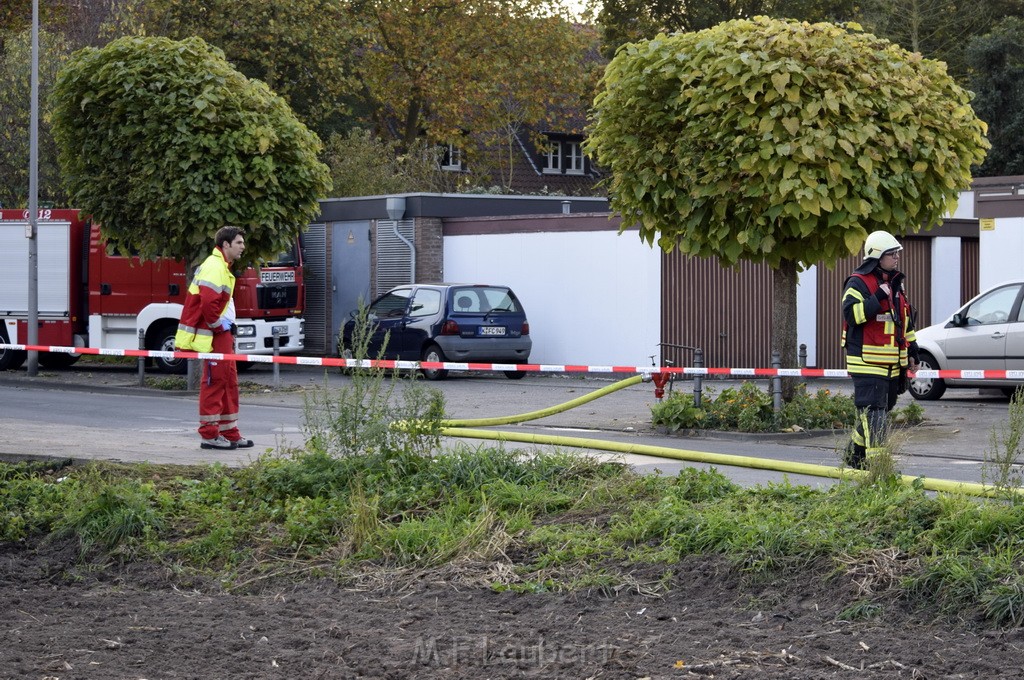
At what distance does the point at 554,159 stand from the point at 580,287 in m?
28.7

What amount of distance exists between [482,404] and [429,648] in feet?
43.6

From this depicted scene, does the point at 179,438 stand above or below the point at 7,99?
below

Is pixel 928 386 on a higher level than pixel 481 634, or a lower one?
higher

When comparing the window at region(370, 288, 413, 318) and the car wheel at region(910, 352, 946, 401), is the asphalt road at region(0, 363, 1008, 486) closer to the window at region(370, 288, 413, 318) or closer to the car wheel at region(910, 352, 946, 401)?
the car wheel at region(910, 352, 946, 401)

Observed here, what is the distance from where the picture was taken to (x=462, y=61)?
44.1m

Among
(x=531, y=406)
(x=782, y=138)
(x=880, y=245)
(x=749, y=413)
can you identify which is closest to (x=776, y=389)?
(x=749, y=413)

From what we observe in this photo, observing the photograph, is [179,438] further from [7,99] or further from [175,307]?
[7,99]

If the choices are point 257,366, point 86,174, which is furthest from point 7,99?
point 86,174

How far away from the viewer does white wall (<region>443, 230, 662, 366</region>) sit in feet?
78.2

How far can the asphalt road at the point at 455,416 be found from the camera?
11070mm

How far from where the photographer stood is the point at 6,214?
25.4 metres

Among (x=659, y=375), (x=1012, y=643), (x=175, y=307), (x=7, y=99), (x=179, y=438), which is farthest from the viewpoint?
(x=7, y=99)

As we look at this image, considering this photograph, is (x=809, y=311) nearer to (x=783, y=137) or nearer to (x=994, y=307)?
(x=994, y=307)

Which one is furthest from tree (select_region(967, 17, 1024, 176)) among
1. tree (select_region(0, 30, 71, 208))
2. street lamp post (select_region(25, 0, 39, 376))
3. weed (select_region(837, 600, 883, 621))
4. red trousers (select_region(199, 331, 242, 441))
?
weed (select_region(837, 600, 883, 621))
